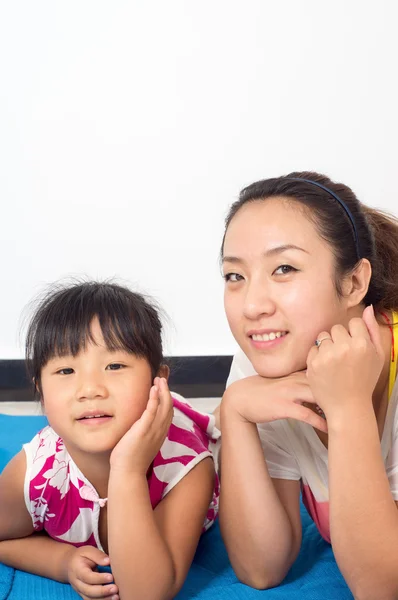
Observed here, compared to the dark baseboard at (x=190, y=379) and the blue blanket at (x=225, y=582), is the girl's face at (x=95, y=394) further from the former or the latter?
the dark baseboard at (x=190, y=379)

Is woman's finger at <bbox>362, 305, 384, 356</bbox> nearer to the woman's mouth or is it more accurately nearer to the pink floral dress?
the woman's mouth

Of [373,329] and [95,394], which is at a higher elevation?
[373,329]

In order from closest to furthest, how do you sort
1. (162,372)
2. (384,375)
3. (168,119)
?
1. (384,375)
2. (162,372)
3. (168,119)

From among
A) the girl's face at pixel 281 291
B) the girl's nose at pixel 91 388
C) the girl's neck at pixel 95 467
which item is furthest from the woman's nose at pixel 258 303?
the girl's neck at pixel 95 467

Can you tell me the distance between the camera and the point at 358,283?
146 centimetres

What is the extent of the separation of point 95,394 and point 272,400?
1.08 ft

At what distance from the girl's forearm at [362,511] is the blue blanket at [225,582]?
0.22 m

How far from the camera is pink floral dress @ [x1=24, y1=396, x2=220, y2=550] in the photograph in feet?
4.90

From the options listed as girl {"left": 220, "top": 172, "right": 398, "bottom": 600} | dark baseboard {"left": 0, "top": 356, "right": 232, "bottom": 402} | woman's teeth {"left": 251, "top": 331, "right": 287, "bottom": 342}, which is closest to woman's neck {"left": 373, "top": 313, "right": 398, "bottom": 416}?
girl {"left": 220, "top": 172, "right": 398, "bottom": 600}

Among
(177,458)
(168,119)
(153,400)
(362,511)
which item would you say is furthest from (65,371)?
(168,119)

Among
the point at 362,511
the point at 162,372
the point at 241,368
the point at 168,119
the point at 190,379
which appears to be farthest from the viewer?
the point at 190,379

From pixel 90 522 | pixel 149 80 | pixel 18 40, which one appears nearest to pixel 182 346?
pixel 149 80

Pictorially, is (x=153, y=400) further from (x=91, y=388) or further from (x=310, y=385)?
(x=310, y=385)

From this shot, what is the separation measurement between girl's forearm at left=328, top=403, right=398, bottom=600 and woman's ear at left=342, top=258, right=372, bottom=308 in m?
0.29
